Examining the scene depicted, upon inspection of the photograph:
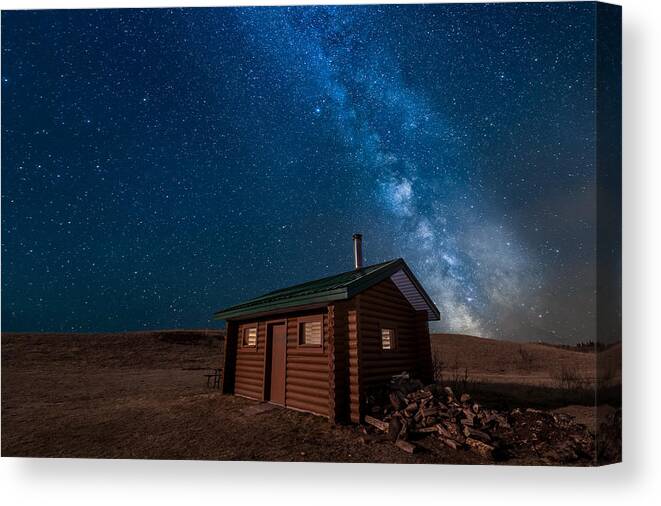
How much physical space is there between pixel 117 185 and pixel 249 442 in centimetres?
909

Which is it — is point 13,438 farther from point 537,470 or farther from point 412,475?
point 537,470

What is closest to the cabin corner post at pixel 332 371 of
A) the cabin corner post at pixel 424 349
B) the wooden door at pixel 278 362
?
the wooden door at pixel 278 362

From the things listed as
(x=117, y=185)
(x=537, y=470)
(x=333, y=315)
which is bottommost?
(x=537, y=470)

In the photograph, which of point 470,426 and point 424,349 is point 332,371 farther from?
point 424,349

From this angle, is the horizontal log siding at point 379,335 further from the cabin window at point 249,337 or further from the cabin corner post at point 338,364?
the cabin window at point 249,337

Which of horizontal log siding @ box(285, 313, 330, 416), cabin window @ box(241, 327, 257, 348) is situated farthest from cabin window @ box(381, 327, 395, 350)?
cabin window @ box(241, 327, 257, 348)

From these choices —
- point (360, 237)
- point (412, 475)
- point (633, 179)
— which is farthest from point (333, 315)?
point (633, 179)

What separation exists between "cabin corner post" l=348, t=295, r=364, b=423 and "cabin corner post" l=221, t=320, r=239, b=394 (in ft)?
23.2

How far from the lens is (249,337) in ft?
47.8

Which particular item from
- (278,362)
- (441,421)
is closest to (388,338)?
(441,421)

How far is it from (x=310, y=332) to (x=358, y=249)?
14.1ft

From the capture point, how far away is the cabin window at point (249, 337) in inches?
557

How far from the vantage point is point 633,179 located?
8.41 m

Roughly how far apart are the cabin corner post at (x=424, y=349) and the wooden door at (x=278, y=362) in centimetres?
472
